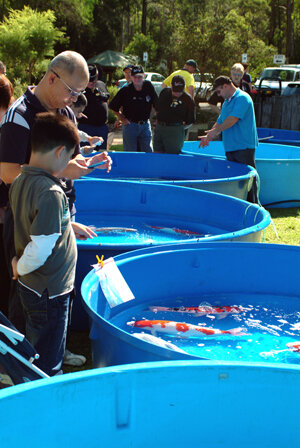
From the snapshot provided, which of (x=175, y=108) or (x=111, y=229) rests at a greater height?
(x=175, y=108)

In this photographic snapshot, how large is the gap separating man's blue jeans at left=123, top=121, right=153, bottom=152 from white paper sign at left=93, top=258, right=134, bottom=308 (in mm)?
5649

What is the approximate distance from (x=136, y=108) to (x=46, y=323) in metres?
6.66

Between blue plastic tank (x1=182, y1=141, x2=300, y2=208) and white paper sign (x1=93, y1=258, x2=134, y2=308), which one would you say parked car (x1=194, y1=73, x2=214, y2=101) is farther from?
white paper sign (x1=93, y1=258, x2=134, y2=308)

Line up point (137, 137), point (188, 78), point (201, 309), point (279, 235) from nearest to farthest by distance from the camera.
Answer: point (201, 309) → point (279, 235) → point (137, 137) → point (188, 78)

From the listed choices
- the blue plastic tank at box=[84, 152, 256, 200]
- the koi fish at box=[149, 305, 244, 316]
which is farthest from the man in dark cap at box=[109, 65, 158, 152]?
the koi fish at box=[149, 305, 244, 316]

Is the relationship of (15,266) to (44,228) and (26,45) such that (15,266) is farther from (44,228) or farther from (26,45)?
(26,45)

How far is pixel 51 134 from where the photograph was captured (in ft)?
9.55

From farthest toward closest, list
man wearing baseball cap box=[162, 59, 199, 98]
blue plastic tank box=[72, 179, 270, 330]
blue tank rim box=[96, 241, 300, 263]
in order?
man wearing baseball cap box=[162, 59, 199, 98] < blue plastic tank box=[72, 179, 270, 330] < blue tank rim box=[96, 241, 300, 263]

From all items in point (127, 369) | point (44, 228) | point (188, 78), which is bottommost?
point (127, 369)

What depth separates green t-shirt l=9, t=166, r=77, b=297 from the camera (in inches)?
110

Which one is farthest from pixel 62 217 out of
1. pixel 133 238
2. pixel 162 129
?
pixel 162 129

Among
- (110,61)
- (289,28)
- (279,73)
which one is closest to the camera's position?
(279,73)

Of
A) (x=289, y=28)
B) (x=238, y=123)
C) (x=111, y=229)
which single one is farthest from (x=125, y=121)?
(x=289, y=28)

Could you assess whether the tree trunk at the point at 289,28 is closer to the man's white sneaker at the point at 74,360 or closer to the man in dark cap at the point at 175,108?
the man in dark cap at the point at 175,108
